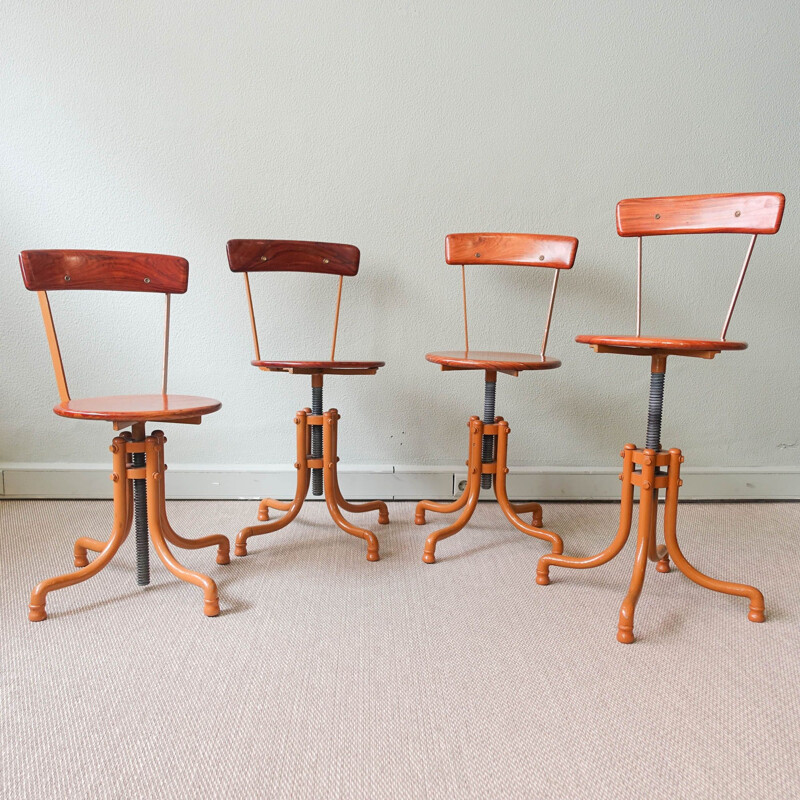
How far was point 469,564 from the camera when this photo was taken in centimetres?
217

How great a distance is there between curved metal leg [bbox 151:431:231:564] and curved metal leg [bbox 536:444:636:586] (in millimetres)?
975

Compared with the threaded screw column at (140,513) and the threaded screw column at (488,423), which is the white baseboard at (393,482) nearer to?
the threaded screw column at (488,423)

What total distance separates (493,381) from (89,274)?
1.32 meters

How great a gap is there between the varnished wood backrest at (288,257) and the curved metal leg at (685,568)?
129 cm

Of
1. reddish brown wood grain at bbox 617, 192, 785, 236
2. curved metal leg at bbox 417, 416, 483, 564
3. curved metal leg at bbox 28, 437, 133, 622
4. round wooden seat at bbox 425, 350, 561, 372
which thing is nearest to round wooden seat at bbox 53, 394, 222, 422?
curved metal leg at bbox 28, 437, 133, 622

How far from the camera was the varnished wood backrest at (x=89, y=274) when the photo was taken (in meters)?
1.83

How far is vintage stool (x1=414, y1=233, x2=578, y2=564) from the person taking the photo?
222 centimetres

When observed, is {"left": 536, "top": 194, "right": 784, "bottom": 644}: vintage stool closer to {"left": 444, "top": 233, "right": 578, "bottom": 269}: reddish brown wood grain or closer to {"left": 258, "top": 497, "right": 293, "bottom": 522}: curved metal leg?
{"left": 444, "top": 233, "right": 578, "bottom": 269}: reddish brown wood grain

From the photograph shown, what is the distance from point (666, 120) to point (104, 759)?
2800 mm

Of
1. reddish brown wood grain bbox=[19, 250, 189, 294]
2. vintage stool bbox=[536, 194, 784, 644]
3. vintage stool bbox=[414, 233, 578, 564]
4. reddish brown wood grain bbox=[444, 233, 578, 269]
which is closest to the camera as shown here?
vintage stool bbox=[536, 194, 784, 644]

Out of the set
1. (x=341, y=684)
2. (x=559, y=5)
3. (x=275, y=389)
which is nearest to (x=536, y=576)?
(x=341, y=684)

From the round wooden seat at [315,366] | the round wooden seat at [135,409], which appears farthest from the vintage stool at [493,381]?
the round wooden seat at [135,409]

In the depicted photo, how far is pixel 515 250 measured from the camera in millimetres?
2408

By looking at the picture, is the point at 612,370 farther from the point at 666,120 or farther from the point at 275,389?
the point at 275,389
